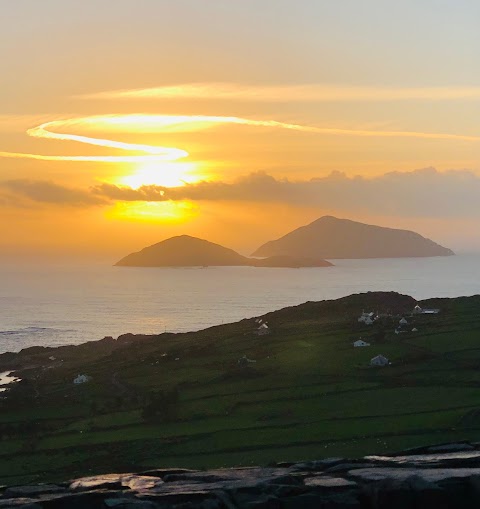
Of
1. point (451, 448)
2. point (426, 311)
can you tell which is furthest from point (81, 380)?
point (451, 448)

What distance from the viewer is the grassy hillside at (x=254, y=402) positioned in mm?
47219

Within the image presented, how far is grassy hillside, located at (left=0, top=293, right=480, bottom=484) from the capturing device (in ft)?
155

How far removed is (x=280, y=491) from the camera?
21.8 meters

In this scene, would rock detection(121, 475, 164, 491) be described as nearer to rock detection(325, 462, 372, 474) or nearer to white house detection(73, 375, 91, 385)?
rock detection(325, 462, 372, 474)

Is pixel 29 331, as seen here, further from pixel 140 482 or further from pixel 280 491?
pixel 280 491

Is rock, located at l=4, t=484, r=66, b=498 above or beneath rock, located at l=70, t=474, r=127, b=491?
beneath

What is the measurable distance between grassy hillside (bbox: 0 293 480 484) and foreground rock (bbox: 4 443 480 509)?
68.1 ft

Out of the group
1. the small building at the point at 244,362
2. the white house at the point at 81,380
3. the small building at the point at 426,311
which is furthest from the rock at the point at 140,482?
the small building at the point at 426,311

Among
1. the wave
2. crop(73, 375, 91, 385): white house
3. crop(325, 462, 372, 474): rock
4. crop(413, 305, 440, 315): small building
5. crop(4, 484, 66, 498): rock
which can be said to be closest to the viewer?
crop(4, 484, 66, 498): rock

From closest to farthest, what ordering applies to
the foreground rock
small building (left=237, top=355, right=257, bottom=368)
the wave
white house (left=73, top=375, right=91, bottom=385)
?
1. the foreground rock
2. small building (left=237, top=355, right=257, bottom=368)
3. white house (left=73, top=375, right=91, bottom=385)
4. the wave

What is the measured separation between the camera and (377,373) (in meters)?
63.2

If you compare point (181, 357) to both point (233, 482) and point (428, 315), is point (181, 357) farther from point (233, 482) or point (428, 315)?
point (233, 482)

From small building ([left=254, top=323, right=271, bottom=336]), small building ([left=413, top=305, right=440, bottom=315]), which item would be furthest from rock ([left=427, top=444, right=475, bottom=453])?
small building ([left=413, top=305, right=440, bottom=315])

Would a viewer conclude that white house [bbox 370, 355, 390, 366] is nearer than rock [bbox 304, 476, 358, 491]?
No
